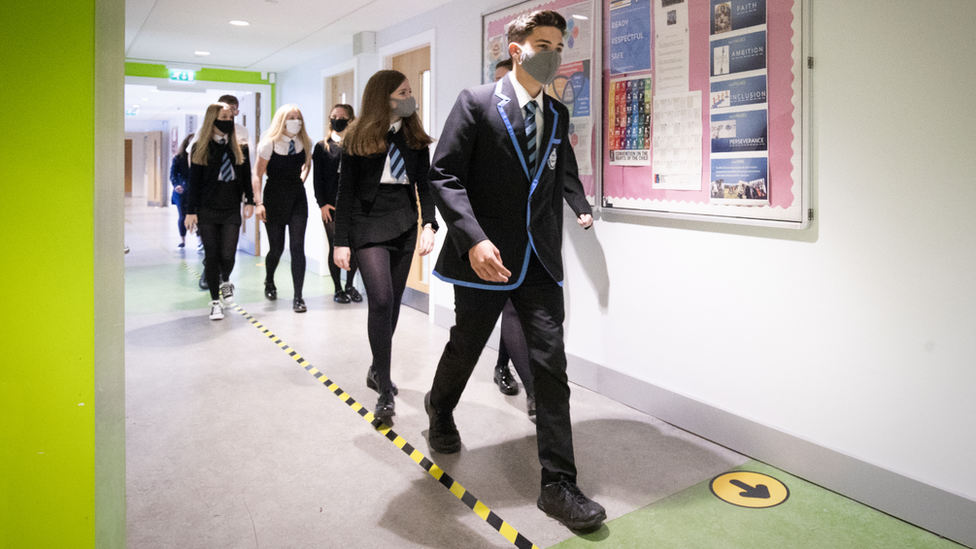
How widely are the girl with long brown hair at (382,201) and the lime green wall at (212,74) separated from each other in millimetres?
6985

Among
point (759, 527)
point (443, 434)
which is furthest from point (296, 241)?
point (759, 527)

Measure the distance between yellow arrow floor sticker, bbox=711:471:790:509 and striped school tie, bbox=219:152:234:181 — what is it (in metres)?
4.00

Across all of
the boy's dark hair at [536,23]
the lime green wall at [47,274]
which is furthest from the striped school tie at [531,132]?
the lime green wall at [47,274]

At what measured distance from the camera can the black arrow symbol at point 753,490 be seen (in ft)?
8.16

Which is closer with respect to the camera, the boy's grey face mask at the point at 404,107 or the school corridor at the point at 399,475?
the school corridor at the point at 399,475

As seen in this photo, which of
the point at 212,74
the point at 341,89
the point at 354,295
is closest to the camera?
the point at 354,295

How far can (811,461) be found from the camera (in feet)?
8.54

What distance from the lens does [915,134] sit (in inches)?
88.5

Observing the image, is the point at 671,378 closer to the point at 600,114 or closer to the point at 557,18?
the point at 600,114

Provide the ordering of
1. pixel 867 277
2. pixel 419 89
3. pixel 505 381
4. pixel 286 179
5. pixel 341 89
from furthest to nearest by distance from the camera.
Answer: pixel 341 89
pixel 419 89
pixel 286 179
pixel 505 381
pixel 867 277

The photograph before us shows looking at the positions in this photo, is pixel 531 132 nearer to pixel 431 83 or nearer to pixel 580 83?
pixel 580 83

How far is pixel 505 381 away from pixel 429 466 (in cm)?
102

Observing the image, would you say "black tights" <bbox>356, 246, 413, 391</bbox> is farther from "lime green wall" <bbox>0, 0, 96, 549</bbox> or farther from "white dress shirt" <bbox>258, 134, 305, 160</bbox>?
"white dress shirt" <bbox>258, 134, 305, 160</bbox>

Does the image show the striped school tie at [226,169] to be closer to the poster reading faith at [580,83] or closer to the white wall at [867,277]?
the poster reading faith at [580,83]
